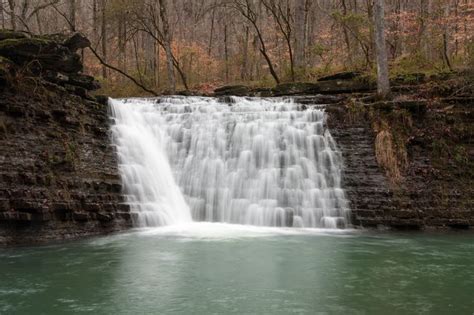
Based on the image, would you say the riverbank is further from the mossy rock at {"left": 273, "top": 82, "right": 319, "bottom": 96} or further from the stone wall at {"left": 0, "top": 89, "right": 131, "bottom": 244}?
the mossy rock at {"left": 273, "top": 82, "right": 319, "bottom": 96}

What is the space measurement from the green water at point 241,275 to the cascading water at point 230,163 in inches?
66.4

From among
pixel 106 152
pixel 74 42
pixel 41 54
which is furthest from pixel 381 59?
pixel 41 54

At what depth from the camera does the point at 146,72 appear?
2553cm

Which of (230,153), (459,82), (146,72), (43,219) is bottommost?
(43,219)

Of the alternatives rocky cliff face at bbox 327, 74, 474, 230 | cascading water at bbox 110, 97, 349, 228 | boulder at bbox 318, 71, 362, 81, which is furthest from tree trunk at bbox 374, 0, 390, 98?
cascading water at bbox 110, 97, 349, 228

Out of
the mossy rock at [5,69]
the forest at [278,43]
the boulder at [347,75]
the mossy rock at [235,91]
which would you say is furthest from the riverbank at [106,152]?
the mossy rock at [235,91]

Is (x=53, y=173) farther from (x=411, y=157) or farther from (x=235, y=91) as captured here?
(x=235, y=91)

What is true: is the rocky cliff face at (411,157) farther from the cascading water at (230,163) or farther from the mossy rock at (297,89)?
the mossy rock at (297,89)

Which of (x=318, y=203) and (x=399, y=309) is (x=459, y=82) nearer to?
(x=318, y=203)

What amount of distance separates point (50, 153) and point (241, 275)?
220 inches

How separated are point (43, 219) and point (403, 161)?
8977 millimetres

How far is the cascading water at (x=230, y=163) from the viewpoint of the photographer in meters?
11.7

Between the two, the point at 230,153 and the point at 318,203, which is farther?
the point at 230,153

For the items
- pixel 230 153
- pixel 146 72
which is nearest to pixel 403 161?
pixel 230 153
